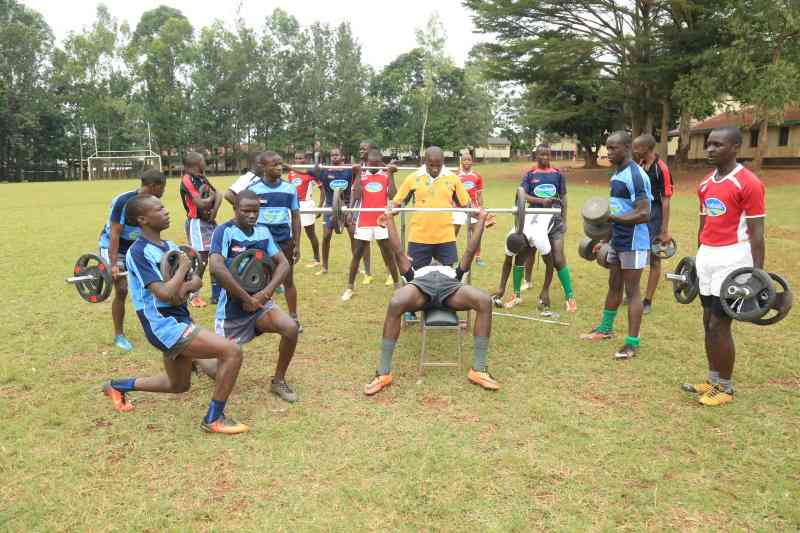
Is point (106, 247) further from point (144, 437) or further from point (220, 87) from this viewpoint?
point (220, 87)

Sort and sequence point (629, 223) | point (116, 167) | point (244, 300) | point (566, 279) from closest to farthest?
1. point (244, 300)
2. point (629, 223)
3. point (566, 279)
4. point (116, 167)

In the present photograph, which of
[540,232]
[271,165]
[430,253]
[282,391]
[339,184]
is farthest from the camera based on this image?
[339,184]

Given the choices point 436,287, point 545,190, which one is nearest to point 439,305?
point 436,287

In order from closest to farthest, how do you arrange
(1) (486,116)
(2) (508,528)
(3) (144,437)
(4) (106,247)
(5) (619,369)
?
(2) (508,528)
(3) (144,437)
(5) (619,369)
(4) (106,247)
(1) (486,116)

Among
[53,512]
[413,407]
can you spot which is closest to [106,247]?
[53,512]

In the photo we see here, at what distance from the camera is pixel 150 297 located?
4297mm

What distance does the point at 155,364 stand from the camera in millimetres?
5988

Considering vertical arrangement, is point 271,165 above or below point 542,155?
below

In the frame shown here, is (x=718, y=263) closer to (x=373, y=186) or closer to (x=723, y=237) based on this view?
(x=723, y=237)

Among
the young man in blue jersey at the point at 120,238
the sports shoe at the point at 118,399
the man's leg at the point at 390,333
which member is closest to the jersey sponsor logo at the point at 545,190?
the man's leg at the point at 390,333

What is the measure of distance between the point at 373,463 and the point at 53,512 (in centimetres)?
201

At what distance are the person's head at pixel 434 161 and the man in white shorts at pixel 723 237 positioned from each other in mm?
2637

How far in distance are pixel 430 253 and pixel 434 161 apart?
1023 millimetres

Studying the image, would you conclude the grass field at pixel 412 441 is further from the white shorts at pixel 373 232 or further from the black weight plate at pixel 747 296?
the white shorts at pixel 373 232
